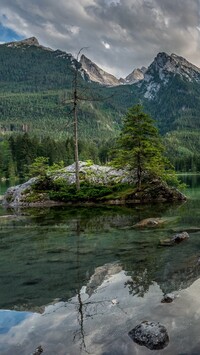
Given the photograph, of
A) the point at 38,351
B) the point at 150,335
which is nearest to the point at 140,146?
the point at 150,335

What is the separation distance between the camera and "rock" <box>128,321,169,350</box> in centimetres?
685

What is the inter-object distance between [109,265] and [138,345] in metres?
5.86

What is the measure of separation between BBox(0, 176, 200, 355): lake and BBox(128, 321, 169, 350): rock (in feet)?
0.43

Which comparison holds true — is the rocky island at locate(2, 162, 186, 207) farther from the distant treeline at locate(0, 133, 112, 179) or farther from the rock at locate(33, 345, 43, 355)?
the distant treeline at locate(0, 133, 112, 179)

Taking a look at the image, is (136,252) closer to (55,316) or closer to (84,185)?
(55,316)

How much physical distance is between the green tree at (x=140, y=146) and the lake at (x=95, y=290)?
1855 centimetres

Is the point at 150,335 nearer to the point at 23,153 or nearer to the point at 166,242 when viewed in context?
the point at 166,242

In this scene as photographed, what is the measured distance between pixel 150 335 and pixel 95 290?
342cm

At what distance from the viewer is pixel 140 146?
37.6 meters

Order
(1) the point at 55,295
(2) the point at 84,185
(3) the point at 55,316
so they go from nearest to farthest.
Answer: (3) the point at 55,316
(1) the point at 55,295
(2) the point at 84,185

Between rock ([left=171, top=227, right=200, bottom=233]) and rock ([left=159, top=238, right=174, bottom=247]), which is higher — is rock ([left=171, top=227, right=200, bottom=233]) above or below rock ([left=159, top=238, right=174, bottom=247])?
below

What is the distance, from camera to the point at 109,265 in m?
12.7

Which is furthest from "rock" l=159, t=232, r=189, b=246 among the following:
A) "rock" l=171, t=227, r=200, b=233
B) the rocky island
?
the rocky island

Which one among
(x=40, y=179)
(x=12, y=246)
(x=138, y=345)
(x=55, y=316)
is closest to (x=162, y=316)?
(x=138, y=345)
